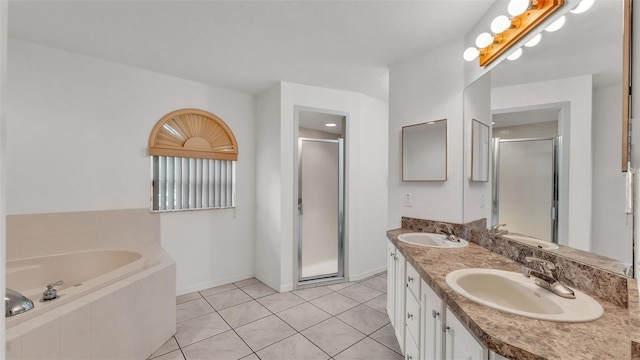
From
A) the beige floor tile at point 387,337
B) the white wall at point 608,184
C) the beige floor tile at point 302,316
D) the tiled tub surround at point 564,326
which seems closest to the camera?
the tiled tub surround at point 564,326

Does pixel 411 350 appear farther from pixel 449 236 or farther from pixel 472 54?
→ pixel 472 54

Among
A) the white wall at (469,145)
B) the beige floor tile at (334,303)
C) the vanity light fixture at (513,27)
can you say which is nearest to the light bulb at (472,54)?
the vanity light fixture at (513,27)

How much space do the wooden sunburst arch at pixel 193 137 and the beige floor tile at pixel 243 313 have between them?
1672 mm

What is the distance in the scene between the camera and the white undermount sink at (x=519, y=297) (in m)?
0.85

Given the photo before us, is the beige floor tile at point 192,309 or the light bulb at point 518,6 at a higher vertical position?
the light bulb at point 518,6

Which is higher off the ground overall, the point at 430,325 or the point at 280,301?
the point at 430,325

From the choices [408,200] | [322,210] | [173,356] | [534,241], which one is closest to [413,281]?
[534,241]

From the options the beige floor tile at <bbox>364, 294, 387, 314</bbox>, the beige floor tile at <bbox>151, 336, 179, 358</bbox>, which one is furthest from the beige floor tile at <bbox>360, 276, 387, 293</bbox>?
the beige floor tile at <bbox>151, 336, 179, 358</bbox>

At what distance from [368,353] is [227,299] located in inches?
63.8

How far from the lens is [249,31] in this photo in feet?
6.61

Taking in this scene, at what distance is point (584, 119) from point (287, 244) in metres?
2.64

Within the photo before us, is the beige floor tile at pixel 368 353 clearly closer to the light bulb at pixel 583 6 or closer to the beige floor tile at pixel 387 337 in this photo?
the beige floor tile at pixel 387 337

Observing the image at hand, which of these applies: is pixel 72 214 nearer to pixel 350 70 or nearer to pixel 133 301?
pixel 133 301

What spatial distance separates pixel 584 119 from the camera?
1081 mm
